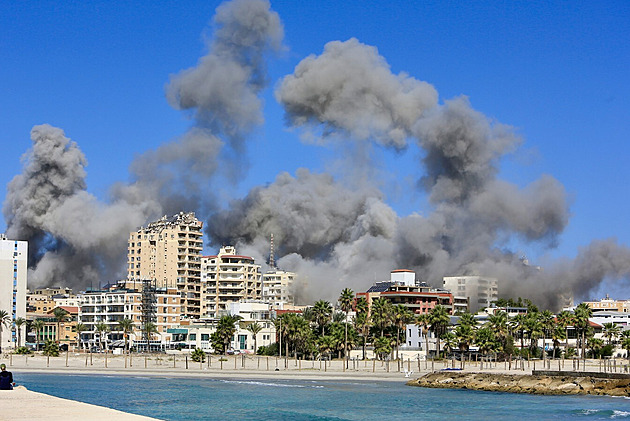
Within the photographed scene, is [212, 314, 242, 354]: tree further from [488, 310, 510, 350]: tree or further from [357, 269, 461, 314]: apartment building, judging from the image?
[488, 310, 510, 350]: tree

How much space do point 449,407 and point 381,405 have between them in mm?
4627

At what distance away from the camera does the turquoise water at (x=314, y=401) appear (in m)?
57.9

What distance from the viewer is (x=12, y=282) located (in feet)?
493

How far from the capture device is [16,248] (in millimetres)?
152875

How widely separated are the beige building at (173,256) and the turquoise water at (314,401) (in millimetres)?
81748

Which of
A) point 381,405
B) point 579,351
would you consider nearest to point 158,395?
point 381,405

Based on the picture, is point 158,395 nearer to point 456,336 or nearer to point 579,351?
point 456,336

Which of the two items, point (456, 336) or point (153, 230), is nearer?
point (456, 336)

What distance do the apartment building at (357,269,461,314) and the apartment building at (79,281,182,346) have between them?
29.5 metres

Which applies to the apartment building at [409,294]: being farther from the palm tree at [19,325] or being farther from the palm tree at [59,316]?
the palm tree at [19,325]

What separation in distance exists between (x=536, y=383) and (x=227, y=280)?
312ft

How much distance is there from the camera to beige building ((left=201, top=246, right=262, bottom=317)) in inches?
6673

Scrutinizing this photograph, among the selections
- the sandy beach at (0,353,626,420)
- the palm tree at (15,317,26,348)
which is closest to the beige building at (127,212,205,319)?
the palm tree at (15,317,26,348)

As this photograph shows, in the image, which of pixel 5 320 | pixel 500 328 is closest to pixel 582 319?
pixel 500 328
